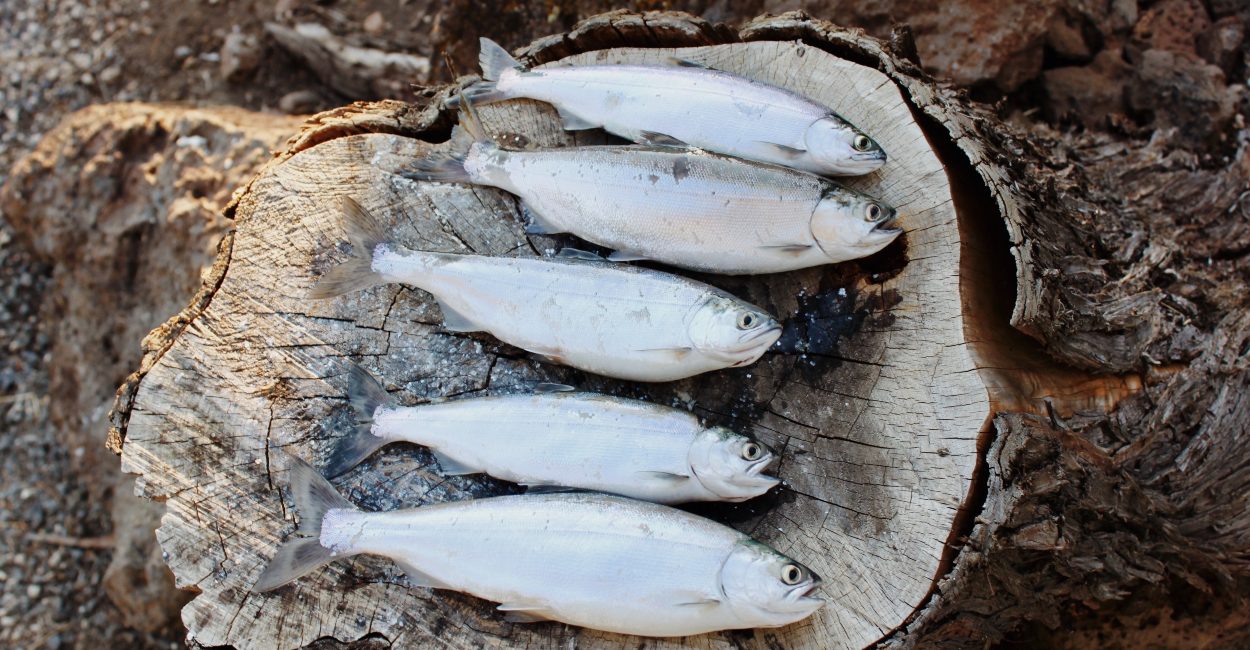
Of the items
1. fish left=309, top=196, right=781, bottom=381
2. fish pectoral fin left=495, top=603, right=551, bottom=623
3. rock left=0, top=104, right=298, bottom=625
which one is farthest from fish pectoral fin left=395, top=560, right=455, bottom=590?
rock left=0, top=104, right=298, bottom=625

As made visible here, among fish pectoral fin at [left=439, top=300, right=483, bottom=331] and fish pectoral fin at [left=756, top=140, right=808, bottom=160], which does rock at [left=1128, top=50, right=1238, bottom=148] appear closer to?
fish pectoral fin at [left=756, top=140, right=808, bottom=160]

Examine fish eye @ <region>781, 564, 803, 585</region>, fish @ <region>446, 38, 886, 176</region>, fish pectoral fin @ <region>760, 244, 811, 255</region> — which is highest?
fish @ <region>446, 38, 886, 176</region>

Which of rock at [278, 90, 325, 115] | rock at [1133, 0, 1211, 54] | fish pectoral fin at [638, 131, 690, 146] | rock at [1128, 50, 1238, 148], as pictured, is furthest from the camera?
rock at [278, 90, 325, 115]

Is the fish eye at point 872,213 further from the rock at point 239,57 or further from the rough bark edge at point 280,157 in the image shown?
the rock at point 239,57

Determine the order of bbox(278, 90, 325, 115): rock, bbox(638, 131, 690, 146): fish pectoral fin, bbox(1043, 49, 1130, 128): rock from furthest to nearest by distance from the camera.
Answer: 1. bbox(278, 90, 325, 115): rock
2. bbox(1043, 49, 1130, 128): rock
3. bbox(638, 131, 690, 146): fish pectoral fin

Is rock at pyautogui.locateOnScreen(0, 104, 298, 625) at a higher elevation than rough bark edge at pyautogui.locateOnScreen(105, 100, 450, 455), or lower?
lower

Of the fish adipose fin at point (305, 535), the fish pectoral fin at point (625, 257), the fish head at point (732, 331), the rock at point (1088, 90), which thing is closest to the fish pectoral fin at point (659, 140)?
the fish pectoral fin at point (625, 257)

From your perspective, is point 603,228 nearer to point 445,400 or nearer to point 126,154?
point 445,400

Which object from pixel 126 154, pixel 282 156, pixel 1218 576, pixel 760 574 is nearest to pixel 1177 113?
pixel 1218 576

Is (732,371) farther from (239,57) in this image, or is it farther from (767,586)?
(239,57)
